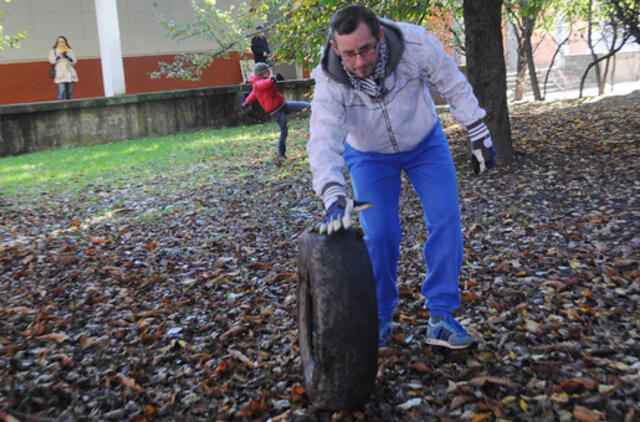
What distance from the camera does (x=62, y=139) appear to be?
15.5 meters

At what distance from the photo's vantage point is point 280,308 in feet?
15.2

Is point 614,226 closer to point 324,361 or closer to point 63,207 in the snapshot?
point 324,361

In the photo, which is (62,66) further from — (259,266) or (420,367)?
(420,367)

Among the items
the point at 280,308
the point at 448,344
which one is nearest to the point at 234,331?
the point at 280,308

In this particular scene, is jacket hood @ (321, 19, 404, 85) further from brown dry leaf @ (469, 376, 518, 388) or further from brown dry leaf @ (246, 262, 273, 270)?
brown dry leaf @ (246, 262, 273, 270)

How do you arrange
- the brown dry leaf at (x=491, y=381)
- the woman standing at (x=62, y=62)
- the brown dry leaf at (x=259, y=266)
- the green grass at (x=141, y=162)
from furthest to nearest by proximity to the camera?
the woman standing at (x=62, y=62) → the green grass at (x=141, y=162) → the brown dry leaf at (x=259, y=266) → the brown dry leaf at (x=491, y=381)

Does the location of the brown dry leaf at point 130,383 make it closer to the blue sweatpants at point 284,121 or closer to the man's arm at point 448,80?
the man's arm at point 448,80

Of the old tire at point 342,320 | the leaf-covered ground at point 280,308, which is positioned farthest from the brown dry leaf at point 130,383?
the old tire at point 342,320

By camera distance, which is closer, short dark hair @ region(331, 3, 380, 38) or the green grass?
short dark hair @ region(331, 3, 380, 38)

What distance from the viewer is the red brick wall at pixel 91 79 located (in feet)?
66.3

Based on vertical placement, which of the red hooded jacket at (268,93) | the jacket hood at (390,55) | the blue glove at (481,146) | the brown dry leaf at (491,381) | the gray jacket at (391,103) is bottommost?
the brown dry leaf at (491,381)

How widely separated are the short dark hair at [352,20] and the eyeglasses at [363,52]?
61 millimetres

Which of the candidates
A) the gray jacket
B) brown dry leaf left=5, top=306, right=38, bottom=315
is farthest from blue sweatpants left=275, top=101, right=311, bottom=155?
the gray jacket

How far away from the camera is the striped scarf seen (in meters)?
3.07
